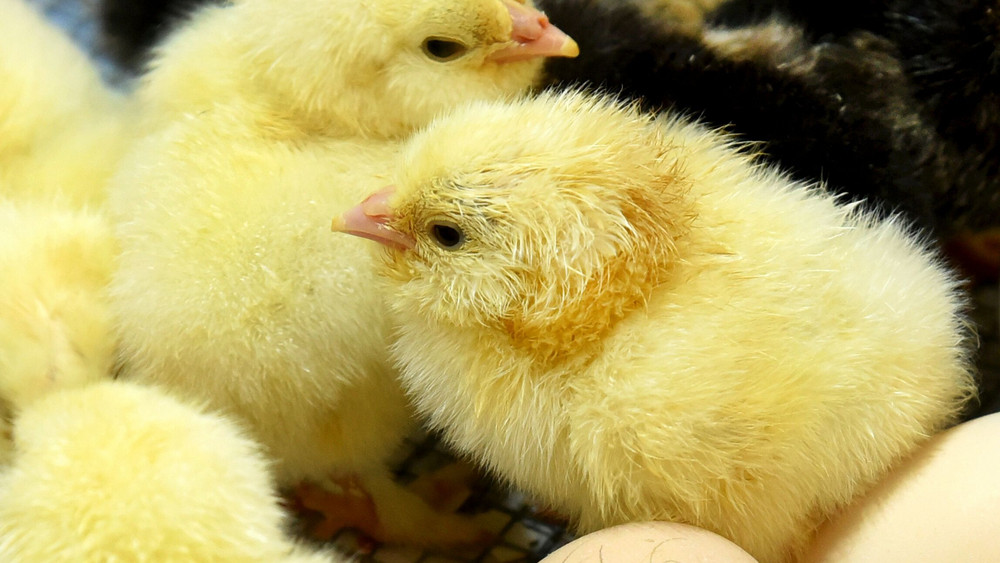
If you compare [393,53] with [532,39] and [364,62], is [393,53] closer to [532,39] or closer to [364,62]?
[364,62]

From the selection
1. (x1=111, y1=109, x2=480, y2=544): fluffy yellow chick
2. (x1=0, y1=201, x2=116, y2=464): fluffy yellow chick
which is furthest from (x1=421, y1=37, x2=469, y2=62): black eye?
(x1=0, y1=201, x2=116, y2=464): fluffy yellow chick

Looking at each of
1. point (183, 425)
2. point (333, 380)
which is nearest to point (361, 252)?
point (333, 380)

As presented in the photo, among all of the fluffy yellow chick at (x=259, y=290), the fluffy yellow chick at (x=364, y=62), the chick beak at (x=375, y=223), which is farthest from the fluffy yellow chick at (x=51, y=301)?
the chick beak at (x=375, y=223)

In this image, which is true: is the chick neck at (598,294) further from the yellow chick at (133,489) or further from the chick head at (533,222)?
the yellow chick at (133,489)

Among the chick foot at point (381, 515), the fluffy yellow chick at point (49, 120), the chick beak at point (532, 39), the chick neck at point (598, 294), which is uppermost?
the chick beak at point (532, 39)

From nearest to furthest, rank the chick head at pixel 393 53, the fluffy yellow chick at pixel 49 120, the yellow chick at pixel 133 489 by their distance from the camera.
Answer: the yellow chick at pixel 133 489 → the chick head at pixel 393 53 → the fluffy yellow chick at pixel 49 120

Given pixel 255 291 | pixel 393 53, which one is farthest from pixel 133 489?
pixel 393 53
